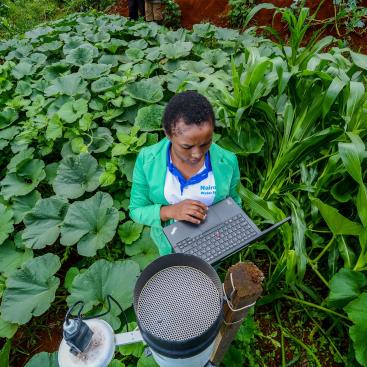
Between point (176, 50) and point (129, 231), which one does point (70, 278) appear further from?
point (176, 50)

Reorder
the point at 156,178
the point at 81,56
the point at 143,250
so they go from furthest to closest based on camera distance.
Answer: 1. the point at 81,56
2. the point at 143,250
3. the point at 156,178

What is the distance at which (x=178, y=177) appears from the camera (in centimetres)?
140

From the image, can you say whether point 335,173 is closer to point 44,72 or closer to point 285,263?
point 285,263

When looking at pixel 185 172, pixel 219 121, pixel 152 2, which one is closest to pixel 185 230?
pixel 185 172

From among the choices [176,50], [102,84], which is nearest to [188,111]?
[102,84]

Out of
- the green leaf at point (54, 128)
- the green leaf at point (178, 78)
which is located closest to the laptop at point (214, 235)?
the green leaf at point (54, 128)

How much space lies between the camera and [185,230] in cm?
139

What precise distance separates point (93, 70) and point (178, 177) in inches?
78.6

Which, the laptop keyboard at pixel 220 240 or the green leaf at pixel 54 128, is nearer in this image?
the laptop keyboard at pixel 220 240

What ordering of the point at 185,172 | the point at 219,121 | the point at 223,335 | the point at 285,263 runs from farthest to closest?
the point at 219,121 → the point at 285,263 → the point at 185,172 → the point at 223,335

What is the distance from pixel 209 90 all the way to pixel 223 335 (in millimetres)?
1687

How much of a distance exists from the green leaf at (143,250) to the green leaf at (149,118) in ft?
2.60

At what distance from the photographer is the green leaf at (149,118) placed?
238 centimetres

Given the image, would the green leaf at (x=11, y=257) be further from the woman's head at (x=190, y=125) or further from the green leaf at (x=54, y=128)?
the woman's head at (x=190, y=125)
